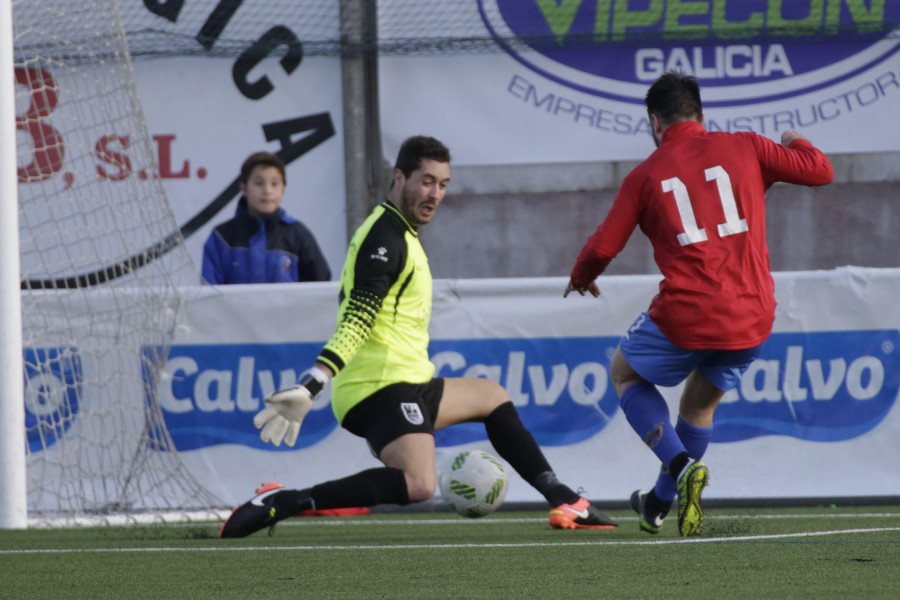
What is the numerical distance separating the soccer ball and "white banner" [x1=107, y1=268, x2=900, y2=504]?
1.35 m

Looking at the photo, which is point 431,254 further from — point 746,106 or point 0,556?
point 0,556

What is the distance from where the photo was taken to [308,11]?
995 centimetres

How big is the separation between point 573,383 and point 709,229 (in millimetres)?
2078

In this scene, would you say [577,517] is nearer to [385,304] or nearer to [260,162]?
[385,304]

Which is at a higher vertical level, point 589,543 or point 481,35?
point 481,35

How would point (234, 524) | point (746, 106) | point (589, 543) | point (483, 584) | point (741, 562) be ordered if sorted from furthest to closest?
1. point (746, 106)
2. point (234, 524)
3. point (589, 543)
4. point (741, 562)
5. point (483, 584)

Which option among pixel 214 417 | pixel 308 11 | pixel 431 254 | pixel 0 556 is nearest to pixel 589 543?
pixel 0 556

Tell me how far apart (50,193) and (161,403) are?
3.97 feet

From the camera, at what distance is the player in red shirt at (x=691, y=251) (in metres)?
4.31

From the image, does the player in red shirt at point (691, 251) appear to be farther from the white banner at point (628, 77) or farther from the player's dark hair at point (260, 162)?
the white banner at point (628, 77)

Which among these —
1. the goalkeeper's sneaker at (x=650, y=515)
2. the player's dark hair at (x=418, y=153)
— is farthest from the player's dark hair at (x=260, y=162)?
the goalkeeper's sneaker at (x=650, y=515)

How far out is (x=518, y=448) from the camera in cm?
497

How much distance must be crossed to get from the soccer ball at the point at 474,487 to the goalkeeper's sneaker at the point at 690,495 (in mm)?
949

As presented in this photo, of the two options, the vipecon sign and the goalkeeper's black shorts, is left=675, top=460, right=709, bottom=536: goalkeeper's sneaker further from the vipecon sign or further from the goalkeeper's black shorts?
the vipecon sign
